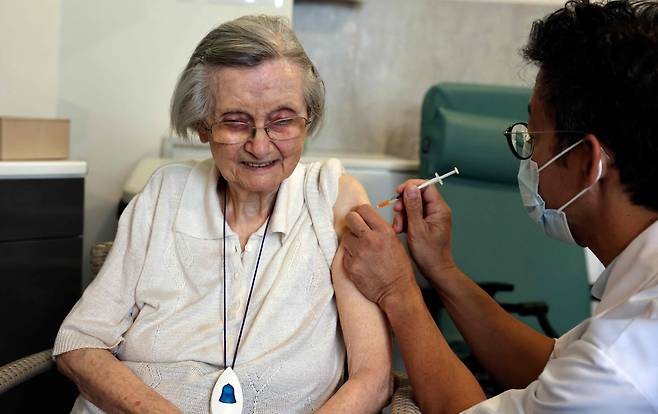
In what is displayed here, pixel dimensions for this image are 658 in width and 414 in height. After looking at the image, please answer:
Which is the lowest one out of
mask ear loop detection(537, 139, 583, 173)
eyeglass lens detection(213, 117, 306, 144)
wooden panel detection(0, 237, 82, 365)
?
wooden panel detection(0, 237, 82, 365)

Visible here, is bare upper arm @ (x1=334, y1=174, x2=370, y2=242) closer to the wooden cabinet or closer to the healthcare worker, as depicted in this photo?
the healthcare worker

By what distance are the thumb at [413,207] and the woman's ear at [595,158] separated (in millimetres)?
499

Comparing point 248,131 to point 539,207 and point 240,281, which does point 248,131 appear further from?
point 539,207

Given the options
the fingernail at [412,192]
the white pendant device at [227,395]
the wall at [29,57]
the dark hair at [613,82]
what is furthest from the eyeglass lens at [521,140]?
the wall at [29,57]

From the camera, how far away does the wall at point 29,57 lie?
8.73 feet

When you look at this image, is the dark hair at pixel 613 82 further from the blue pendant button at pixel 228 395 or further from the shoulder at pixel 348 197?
the blue pendant button at pixel 228 395

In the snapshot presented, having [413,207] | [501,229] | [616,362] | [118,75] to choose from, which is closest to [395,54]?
[501,229]

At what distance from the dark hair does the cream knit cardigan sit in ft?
2.06

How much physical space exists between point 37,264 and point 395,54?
1.83m

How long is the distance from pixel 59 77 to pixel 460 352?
1729 mm

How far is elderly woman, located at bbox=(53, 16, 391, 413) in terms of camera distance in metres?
1.64

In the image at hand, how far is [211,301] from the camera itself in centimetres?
172

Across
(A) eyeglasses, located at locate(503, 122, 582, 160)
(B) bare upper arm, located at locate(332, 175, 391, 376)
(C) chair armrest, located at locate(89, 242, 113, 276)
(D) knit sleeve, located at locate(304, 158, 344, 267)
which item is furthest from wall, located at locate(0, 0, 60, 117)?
(A) eyeglasses, located at locate(503, 122, 582, 160)

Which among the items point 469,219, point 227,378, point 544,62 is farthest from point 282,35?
point 469,219
